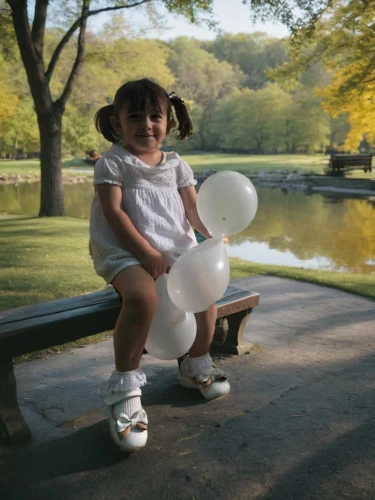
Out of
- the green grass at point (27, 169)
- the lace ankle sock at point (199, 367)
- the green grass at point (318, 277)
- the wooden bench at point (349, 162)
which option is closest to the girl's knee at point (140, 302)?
the lace ankle sock at point (199, 367)

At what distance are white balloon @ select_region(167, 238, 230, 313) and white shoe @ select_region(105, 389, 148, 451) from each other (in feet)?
1.45

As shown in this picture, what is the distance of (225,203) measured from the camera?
7.54 feet

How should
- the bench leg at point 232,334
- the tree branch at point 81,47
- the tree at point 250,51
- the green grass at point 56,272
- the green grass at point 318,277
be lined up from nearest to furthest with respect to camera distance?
the bench leg at point 232,334 < the green grass at point 56,272 < the green grass at point 318,277 < the tree branch at point 81,47 < the tree at point 250,51

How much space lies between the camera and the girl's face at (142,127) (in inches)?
91.1

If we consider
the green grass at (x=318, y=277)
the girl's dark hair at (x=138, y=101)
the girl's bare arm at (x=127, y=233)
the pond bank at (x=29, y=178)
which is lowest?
the pond bank at (x=29, y=178)

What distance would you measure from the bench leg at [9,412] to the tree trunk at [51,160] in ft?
29.1

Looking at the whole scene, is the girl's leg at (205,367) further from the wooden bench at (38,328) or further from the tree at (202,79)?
the tree at (202,79)

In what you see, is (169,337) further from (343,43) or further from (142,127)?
(343,43)

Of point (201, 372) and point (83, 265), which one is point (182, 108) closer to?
point (201, 372)

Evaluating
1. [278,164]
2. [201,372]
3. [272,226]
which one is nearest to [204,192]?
[201,372]

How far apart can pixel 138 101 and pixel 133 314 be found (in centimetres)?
97

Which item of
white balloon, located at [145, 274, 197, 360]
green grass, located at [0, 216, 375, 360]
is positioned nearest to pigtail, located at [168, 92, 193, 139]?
white balloon, located at [145, 274, 197, 360]

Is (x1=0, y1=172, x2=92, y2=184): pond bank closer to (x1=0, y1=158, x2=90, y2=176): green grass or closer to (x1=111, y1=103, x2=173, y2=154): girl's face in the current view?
(x1=0, y1=158, x2=90, y2=176): green grass

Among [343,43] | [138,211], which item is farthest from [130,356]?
[343,43]
